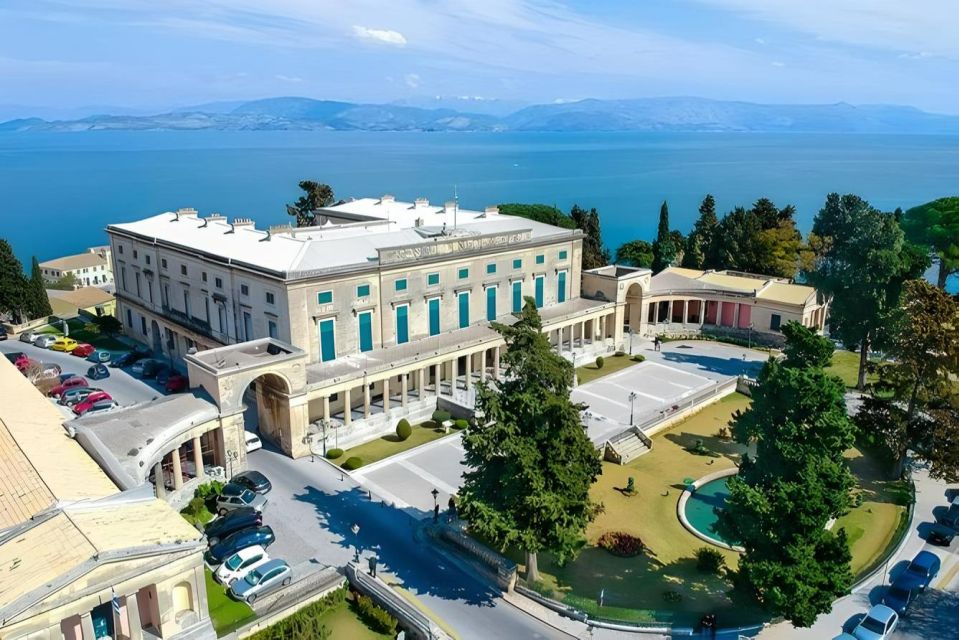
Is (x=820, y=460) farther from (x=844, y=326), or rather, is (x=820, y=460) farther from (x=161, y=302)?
(x=161, y=302)

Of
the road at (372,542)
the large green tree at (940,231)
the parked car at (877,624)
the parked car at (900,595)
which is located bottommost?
the road at (372,542)

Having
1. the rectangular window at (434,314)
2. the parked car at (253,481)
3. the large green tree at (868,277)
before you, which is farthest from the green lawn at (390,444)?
the large green tree at (868,277)

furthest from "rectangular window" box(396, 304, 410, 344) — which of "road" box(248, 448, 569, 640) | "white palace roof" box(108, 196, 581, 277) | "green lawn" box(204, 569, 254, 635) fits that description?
"green lawn" box(204, 569, 254, 635)

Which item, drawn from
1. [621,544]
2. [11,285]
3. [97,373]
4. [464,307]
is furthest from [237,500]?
[11,285]

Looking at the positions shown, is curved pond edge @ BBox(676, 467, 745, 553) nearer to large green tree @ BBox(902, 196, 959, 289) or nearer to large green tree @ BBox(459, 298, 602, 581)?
large green tree @ BBox(459, 298, 602, 581)

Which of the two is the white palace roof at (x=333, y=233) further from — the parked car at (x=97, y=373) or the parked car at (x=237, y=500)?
the parked car at (x=237, y=500)

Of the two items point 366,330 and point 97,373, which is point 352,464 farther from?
point 97,373

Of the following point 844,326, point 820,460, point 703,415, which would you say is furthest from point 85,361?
point 844,326

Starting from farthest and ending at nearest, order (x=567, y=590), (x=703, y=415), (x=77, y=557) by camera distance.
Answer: (x=703, y=415) → (x=567, y=590) → (x=77, y=557)
